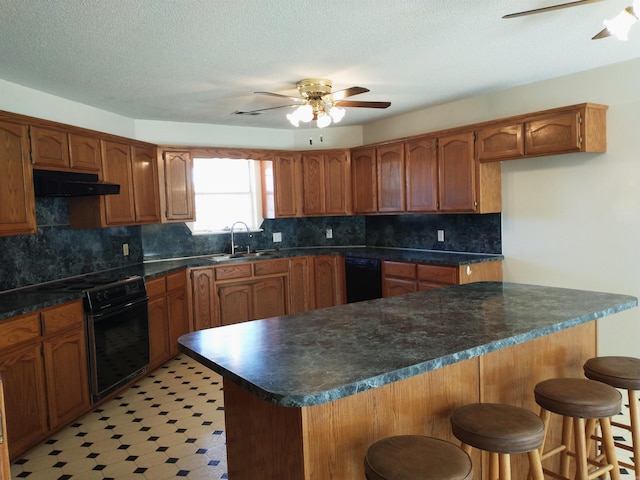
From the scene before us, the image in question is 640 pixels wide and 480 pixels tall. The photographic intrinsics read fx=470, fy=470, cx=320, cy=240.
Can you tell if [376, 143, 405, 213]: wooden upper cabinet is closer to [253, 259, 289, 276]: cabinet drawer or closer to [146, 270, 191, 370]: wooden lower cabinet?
[253, 259, 289, 276]: cabinet drawer

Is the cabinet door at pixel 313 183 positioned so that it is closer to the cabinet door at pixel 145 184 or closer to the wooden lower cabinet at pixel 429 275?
the wooden lower cabinet at pixel 429 275

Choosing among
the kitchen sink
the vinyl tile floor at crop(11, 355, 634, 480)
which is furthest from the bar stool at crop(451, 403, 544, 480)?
the kitchen sink

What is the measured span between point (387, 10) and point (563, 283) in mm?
2769

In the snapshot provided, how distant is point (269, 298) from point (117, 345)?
6.46ft

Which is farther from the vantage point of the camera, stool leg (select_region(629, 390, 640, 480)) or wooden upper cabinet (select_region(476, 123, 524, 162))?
wooden upper cabinet (select_region(476, 123, 524, 162))

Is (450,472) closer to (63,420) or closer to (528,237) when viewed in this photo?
(63,420)

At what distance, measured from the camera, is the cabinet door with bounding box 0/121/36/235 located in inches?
119

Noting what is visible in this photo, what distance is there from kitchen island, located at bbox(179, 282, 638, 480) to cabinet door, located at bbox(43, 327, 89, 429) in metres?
1.61

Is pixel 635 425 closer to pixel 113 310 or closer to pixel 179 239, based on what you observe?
pixel 113 310

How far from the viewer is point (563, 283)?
13.0 feet

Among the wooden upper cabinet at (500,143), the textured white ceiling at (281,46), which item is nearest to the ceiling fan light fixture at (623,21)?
the textured white ceiling at (281,46)

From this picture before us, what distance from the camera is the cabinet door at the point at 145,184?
4.49 meters

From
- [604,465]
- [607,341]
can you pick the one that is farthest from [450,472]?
[607,341]

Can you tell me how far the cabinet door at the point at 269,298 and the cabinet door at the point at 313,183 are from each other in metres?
0.99
